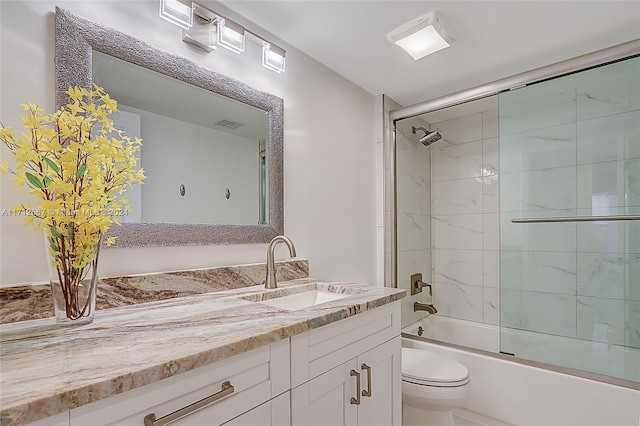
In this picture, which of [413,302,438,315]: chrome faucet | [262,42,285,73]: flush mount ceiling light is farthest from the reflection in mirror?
[413,302,438,315]: chrome faucet

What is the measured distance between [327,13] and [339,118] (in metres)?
0.68

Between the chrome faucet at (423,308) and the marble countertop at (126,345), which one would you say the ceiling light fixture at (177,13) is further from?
the chrome faucet at (423,308)

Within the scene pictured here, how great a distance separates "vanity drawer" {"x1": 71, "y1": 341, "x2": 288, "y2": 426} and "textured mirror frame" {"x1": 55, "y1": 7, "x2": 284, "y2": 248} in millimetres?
646

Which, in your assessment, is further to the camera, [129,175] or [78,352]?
[129,175]

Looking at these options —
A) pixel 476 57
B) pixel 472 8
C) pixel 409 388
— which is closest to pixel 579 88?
pixel 476 57

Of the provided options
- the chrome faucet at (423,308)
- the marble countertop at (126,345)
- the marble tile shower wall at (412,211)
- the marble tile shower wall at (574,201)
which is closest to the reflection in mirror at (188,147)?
the marble countertop at (126,345)

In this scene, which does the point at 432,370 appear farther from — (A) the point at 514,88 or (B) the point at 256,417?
(A) the point at 514,88

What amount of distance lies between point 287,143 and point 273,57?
423 mm

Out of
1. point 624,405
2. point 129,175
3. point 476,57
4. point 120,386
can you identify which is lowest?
point 624,405

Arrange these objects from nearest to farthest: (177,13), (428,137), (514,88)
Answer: (177,13)
(514,88)
(428,137)

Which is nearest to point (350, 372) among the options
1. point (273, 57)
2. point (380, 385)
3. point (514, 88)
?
point (380, 385)

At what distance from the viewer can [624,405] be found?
1.70 m

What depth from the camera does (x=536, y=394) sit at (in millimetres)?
1917

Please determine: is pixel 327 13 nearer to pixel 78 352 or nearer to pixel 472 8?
pixel 472 8
